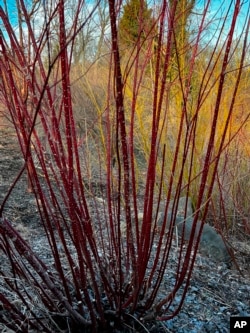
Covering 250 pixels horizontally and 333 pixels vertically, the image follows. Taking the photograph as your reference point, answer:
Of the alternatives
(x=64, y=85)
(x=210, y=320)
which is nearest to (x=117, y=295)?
(x=210, y=320)

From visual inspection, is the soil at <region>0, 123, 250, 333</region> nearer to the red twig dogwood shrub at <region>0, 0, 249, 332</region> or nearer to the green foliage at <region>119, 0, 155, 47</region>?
the red twig dogwood shrub at <region>0, 0, 249, 332</region>

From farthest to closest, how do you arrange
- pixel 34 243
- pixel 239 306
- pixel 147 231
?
pixel 34 243 < pixel 239 306 < pixel 147 231

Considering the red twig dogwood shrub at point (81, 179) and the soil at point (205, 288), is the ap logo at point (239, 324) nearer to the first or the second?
the soil at point (205, 288)

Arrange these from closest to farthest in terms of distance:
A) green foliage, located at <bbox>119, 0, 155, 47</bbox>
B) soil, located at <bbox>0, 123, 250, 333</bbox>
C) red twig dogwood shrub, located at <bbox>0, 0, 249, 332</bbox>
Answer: red twig dogwood shrub, located at <bbox>0, 0, 249, 332</bbox> → green foliage, located at <bbox>119, 0, 155, 47</bbox> → soil, located at <bbox>0, 123, 250, 333</bbox>

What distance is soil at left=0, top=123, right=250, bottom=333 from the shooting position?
1.81 meters

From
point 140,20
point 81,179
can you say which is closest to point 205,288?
point 81,179

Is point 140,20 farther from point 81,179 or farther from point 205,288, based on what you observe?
point 205,288

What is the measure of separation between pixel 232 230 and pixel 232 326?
1837 mm

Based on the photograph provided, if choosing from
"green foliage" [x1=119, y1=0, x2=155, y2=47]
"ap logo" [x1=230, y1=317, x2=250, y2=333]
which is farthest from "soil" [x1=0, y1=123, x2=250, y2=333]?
"green foliage" [x1=119, y1=0, x2=155, y2=47]

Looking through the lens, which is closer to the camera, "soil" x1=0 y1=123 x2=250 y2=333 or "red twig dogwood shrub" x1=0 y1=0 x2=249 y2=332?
"red twig dogwood shrub" x1=0 y1=0 x2=249 y2=332

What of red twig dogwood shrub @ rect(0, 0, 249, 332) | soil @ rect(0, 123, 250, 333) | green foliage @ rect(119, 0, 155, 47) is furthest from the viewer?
soil @ rect(0, 123, 250, 333)

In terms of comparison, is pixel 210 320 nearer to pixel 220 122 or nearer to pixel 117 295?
pixel 117 295

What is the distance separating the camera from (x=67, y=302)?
57.5 inches

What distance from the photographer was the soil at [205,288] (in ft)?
5.92
